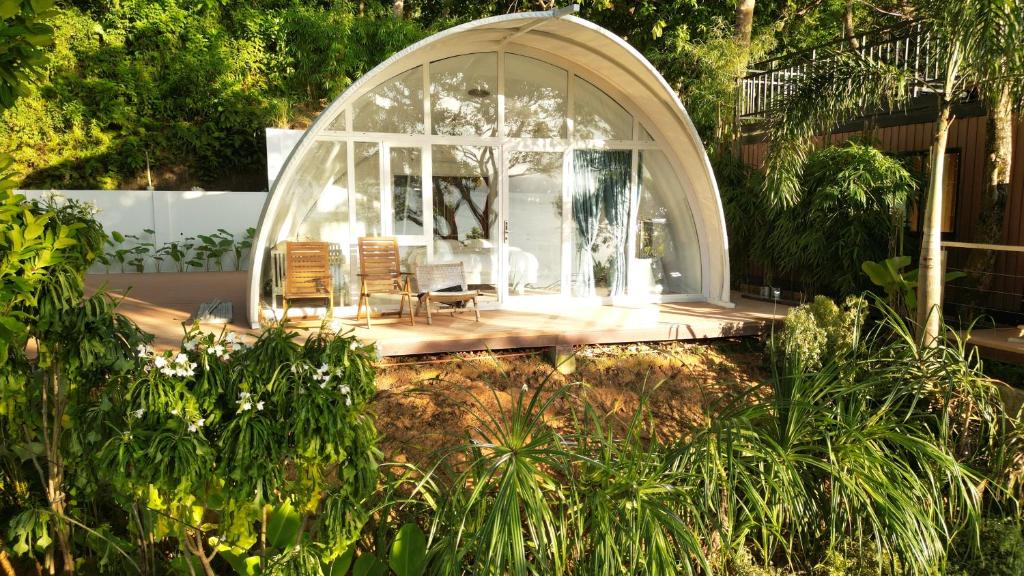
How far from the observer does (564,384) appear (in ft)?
19.9

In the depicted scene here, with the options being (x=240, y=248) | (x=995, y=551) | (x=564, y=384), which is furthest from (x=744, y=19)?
(x=240, y=248)

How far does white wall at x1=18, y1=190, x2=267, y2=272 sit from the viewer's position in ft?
43.1

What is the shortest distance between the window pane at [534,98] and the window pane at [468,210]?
558 millimetres

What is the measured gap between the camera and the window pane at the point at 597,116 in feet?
27.5

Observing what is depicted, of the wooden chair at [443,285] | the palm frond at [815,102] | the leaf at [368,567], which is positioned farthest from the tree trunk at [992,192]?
the leaf at [368,567]

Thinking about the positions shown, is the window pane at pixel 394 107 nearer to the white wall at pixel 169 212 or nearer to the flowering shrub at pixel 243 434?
the flowering shrub at pixel 243 434

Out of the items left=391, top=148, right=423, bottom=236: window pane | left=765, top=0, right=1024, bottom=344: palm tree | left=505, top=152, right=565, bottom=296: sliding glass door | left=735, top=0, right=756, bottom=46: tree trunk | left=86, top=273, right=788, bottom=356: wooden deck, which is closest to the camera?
left=765, top=0, right=1024, bottom=344: palm tree

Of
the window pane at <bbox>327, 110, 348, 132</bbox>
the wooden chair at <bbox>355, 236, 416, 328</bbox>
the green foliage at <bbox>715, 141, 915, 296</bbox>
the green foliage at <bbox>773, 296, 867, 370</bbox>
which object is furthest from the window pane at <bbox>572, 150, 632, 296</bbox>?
the window pane at <bbox>327, 110, 348, 132</bbox>

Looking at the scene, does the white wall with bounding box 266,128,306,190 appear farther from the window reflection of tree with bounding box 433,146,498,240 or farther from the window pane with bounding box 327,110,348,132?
the window reflection of tree with bounding box 433,146,498,240

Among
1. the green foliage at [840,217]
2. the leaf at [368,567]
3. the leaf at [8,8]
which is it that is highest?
the leaf at [8,8]

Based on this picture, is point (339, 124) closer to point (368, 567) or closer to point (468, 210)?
point (468, 210)

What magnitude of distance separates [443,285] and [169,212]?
846 centimetres

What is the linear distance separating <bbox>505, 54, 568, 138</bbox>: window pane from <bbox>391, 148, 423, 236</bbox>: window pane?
1.22 meters

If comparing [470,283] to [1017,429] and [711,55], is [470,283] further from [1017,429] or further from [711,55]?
[711,55]
